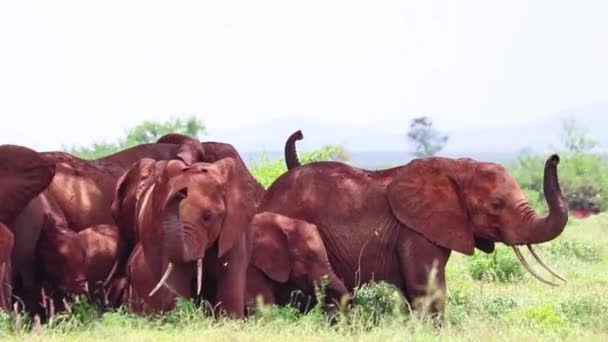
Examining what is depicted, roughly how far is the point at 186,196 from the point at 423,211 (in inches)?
106

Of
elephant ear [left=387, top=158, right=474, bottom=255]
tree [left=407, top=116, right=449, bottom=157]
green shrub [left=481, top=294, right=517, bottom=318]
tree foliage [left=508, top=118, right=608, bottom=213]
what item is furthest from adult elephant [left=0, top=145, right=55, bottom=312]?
tree [left=407, top=116, right=449, bottom=157]

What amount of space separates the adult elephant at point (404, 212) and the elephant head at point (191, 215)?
1606mm

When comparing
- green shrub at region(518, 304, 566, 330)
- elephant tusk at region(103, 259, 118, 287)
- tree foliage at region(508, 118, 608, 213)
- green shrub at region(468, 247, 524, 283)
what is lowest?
tree foliage at region(508, 118, 608, 213)

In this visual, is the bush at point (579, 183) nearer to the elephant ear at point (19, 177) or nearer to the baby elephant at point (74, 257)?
the baby elephant at point (74, 257)

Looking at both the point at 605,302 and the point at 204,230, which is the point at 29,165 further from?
the point at 605,302

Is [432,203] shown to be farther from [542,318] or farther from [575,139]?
[575,139]

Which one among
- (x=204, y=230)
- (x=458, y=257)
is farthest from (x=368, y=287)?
(x=458, y=257)

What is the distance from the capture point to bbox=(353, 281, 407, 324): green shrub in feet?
36.3

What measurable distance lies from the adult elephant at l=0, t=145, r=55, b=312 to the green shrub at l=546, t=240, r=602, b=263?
851 cm

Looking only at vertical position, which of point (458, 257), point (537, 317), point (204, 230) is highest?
point (204, 230)

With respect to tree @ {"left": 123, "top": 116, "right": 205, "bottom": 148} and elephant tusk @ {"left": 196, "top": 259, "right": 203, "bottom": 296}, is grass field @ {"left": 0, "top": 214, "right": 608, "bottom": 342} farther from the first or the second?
tree @ {"left": 123, "top": 116, "right": 205, "bottom": 148}

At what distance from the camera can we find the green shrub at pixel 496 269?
15.2 m

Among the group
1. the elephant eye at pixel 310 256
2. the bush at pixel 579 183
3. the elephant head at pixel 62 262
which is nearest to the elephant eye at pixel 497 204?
the elephant eye at pixel 310 256

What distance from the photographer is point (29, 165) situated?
11078mm
